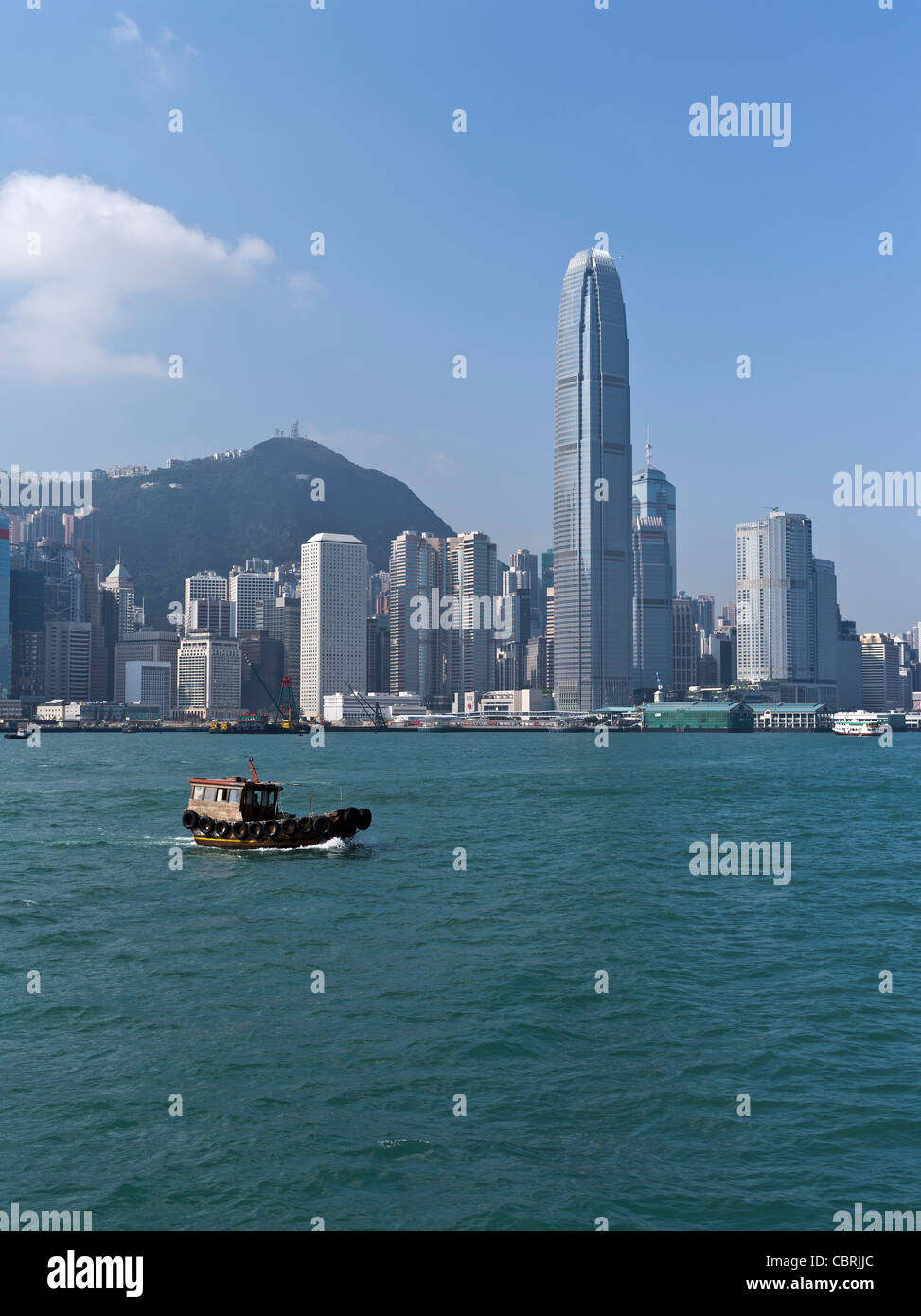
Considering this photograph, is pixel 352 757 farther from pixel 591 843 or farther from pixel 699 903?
pixel 699 903

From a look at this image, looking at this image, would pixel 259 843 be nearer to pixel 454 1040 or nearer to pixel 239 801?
pixel 239 801

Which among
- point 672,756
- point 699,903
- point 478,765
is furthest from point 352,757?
point 699,903

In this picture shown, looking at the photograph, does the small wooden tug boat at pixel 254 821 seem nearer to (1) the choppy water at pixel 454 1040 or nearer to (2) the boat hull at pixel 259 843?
(2) the boat hull at pixel 259 843
